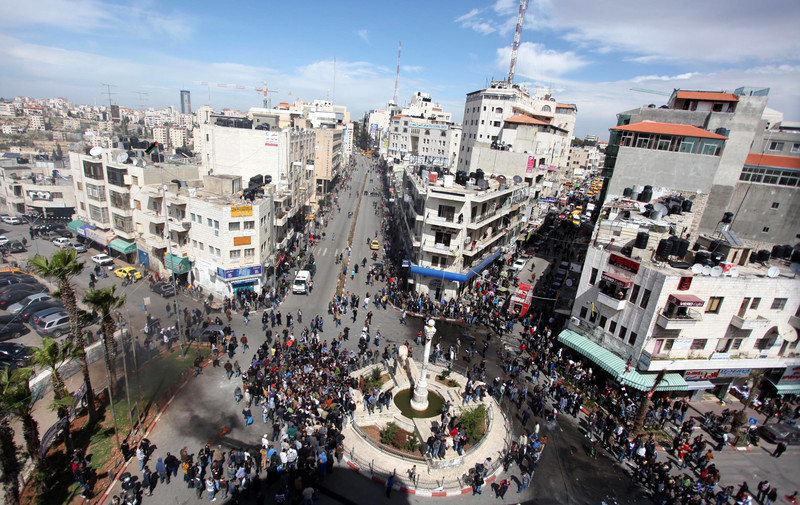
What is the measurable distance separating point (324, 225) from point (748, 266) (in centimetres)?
5413

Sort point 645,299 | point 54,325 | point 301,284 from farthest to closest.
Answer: point 301,284 < point 54,325 < point 645,299

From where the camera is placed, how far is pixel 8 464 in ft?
48.5

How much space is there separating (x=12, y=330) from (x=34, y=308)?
2.54 metres

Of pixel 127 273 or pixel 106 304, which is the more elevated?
pixel 106 304

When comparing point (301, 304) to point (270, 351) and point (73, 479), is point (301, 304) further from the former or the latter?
point (73, 479)

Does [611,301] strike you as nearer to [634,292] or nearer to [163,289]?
[634,292]

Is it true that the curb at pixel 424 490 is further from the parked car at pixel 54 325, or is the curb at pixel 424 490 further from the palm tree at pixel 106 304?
the parked car at pixel 54 325

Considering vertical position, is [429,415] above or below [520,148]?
below

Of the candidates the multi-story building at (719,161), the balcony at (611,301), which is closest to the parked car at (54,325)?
the balcony at (611,301)

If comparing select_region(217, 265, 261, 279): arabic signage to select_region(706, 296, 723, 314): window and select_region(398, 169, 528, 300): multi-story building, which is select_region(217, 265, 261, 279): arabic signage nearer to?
select_region(398, 169, 528, 300): multi-story building

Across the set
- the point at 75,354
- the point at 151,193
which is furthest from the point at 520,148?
the point at 75,354

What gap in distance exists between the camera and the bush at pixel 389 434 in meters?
20.8

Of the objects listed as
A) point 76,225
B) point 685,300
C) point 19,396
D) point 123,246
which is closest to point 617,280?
point 685,300

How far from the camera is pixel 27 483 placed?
17406mm
